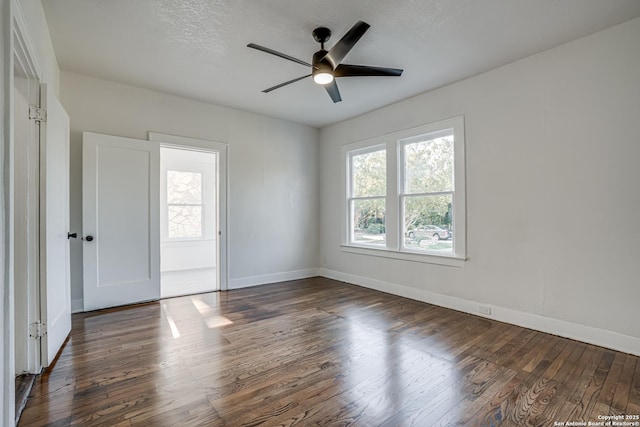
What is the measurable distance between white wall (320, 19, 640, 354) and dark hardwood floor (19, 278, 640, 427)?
348 mm

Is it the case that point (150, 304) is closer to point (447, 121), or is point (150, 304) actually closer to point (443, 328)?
point (443, 328)

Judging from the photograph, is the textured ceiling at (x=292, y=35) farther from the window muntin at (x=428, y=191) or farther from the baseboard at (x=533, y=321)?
the baseboard at (x=533, y=321)

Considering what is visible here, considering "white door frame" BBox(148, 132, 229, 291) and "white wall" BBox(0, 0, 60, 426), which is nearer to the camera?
"white wall" BBox(0, 0, 60, 426)

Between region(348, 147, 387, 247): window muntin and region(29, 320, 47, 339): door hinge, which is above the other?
region(348, 147, 387, 247): window muntin

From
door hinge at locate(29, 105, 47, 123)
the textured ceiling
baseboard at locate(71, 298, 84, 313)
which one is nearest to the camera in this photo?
door hinge at locate(29, 105, 47, 123)

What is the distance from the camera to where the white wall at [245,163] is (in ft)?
12.5

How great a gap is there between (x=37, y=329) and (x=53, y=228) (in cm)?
79

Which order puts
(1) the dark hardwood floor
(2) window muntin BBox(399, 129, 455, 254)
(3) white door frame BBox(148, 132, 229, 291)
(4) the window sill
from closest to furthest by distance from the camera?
(1) the dark hardwood floor
(4) the window sill
(2) window muntin BBox(399, 129, 455, 254)
(3) white door frame BBox(148, 132, 229, 291)

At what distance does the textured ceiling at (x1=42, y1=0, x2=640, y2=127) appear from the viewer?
251cm

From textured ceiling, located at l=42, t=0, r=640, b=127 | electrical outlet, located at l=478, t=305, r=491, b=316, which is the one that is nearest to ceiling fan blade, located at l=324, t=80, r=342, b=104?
textured ceiling, located at l=42, t=0, r=640, b=127

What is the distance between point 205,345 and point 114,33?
2967 mm

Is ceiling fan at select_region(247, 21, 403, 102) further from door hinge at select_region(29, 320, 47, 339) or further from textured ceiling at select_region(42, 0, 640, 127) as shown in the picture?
door hinge at select_region(29, 320, 47, 339)

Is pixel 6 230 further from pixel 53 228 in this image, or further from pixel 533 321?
pixel 533 321

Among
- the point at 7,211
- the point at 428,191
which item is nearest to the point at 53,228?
the point at 7,211
